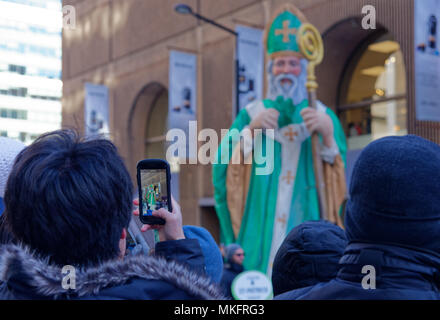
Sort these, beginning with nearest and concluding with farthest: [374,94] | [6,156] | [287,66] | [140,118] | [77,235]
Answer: [77,235] < [6,156] < [287,66] < [374,94] < [140,118]

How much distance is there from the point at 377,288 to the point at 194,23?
14.0m

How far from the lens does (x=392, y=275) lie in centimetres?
133

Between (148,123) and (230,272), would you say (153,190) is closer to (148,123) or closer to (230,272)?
(230,272)

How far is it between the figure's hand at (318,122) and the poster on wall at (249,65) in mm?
3873

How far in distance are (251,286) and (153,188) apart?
172 inches

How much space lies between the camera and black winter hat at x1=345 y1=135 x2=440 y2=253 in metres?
1.32

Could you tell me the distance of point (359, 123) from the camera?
11.7m

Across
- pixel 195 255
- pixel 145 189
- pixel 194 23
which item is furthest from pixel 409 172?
pixel 194 23

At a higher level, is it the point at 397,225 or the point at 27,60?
the point at 27,60

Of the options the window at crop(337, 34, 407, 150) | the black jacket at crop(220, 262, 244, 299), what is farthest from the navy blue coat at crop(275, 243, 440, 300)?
the window at crop(337, 34, 407, 150)

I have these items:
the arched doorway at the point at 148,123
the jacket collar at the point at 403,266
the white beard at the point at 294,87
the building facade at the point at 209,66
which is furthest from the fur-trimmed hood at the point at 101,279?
the arched doorway at the point at 148,123

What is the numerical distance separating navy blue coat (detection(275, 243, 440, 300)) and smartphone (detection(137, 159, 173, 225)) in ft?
1.53

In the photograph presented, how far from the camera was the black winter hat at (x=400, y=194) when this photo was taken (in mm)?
1317

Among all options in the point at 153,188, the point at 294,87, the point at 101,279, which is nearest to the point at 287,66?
the point at 294,87
